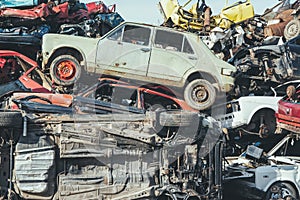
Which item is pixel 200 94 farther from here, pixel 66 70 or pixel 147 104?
pixel 66 70

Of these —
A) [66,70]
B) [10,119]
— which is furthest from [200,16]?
[10,119]

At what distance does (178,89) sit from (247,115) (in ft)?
5.33

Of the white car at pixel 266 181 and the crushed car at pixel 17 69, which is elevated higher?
the crushed car at pixel 17 69

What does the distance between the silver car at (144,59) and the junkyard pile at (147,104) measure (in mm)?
22

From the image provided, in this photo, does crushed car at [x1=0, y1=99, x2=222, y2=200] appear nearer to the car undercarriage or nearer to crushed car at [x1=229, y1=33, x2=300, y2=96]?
the car undercarriage

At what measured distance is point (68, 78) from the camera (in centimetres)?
931

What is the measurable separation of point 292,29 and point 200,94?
5765mm

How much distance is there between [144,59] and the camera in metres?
9.36

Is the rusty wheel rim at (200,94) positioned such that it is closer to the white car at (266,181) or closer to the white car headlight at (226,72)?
the white car headlight at (226,72)

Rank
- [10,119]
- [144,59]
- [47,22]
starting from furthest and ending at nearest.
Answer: [47,22], [144,59], [10,119]

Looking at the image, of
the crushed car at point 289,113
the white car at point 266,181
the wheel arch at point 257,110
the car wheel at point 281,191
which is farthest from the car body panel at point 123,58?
the car wheel at point 281,191

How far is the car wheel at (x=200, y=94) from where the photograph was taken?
9523 mm

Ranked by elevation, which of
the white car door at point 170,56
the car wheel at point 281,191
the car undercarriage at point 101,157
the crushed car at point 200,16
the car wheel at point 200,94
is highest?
the crushed car at point 200,16

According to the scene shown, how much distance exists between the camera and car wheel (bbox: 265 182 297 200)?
764 centimetres
